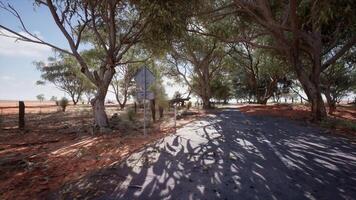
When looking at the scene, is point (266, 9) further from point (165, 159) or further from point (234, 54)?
point (234, 54)

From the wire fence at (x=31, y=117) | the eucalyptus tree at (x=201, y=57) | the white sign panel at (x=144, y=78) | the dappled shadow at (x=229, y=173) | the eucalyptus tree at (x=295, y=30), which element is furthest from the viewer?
the eucalyptus tree at (x=201, y=57)

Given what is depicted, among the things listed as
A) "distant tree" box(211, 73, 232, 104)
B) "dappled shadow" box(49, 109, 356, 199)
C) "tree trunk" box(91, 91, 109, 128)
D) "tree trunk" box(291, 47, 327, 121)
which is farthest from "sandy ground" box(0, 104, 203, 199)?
"distant tree" box(211, 73, 232, 104)

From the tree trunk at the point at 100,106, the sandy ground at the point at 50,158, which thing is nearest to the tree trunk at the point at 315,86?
the sandy ground at the point at 50,158

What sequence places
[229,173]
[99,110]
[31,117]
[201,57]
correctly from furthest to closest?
[201,57] → [31,117] → [99,110] → [229,173]

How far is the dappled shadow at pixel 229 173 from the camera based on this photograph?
442 centimetres

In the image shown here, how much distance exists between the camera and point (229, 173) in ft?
17.7

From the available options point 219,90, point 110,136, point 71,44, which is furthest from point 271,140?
point 219,90

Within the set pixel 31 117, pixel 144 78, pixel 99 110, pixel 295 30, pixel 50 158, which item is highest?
pixel 295 30

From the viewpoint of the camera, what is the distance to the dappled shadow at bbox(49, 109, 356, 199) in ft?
14.5

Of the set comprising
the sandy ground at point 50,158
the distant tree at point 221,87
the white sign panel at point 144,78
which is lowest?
the sandy ground at point 50,158

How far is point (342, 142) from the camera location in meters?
8.76

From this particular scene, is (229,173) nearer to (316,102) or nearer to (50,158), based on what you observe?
(50,158)

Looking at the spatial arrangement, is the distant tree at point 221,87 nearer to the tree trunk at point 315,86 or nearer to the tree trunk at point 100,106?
the tree trunk at point 315,86

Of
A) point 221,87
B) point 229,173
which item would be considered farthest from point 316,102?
point 221,87
